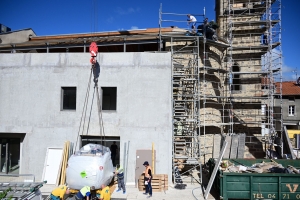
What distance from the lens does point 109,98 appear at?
12.0 metres

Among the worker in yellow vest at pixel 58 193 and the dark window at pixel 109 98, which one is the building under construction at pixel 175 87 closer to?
the dark window at pixel 109 98

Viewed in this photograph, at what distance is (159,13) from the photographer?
12.6 m

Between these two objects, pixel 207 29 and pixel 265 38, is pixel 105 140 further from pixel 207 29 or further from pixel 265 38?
pixel 265 38

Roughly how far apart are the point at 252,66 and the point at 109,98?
10110 millimetres

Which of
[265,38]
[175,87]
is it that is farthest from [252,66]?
[175,87]

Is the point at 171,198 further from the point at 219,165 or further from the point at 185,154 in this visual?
the point at 185,154

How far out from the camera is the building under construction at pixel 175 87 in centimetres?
1152

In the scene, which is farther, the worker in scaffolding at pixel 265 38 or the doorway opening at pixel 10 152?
the worker in scaffolding at pixel 265 38

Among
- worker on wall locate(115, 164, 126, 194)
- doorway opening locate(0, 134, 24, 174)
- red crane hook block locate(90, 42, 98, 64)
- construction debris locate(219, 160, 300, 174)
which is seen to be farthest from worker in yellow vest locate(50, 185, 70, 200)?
construction debris locate(219, 160, 300, 174)

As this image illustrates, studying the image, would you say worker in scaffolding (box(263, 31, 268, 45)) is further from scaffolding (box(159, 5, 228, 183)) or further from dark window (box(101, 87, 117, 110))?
dark window (box(101, 87, 117, 110))

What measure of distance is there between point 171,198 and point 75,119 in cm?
634

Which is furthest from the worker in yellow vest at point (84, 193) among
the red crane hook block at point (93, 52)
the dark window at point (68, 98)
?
the red crane hook block at point (93, 52)

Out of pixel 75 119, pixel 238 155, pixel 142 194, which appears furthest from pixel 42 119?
pixel 238 155

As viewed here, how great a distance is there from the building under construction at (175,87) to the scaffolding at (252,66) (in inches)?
2.5
